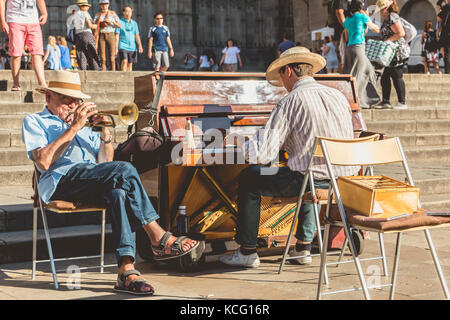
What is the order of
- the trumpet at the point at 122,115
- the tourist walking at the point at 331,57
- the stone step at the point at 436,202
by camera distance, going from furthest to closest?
the tourist walking at the point at 331,57
the stone step at the point at 436,202
the trumpet at the point at 122,115

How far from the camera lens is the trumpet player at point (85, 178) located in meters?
4.70

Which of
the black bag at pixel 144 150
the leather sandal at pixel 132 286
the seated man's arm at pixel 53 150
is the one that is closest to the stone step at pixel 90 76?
the black bag at pixel 144 150

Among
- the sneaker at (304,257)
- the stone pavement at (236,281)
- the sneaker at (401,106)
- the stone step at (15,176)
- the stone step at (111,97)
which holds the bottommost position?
the stone pavement at (236,281)

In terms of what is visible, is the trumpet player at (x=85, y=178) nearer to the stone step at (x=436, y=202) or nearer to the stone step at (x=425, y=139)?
the stone step at (x=436, y=202)

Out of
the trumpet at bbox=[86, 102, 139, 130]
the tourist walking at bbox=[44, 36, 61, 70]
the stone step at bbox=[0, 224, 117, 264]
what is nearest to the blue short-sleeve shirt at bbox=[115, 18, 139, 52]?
the tourist walking at bbox=[44, 36, 61, 70]

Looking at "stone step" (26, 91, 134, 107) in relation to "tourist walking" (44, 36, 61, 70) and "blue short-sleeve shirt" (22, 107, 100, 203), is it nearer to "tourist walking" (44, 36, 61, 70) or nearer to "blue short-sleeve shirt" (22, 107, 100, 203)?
"tourist walking" (44, 36, 61, 70)

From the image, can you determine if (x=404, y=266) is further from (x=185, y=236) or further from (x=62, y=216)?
(x=62, y=216)

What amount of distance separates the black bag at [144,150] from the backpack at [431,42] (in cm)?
1304

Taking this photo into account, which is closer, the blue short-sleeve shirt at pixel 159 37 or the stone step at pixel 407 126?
the stone step at pixel 407 126

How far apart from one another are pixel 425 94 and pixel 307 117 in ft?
27.6

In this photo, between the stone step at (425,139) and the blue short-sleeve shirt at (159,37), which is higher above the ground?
the blue short-sleeve shirt at (159,37)

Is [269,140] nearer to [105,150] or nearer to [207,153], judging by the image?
[207,153]

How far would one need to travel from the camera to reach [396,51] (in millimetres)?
11172

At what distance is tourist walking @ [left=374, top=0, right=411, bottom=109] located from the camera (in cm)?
1097
